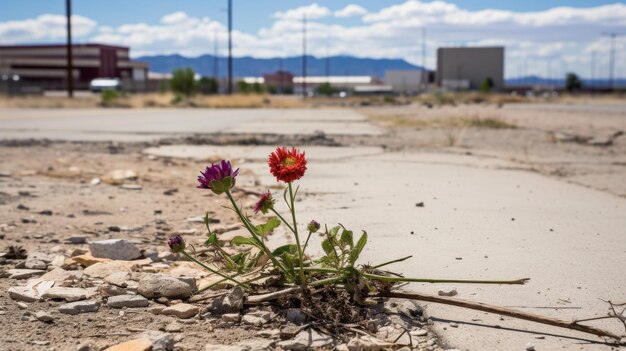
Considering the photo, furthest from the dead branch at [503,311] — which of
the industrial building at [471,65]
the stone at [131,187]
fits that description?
the industrial building at [471,65]

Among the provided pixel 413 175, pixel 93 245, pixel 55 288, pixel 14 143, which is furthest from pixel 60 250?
pixel 14 143

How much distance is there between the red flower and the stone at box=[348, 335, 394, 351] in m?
0.72

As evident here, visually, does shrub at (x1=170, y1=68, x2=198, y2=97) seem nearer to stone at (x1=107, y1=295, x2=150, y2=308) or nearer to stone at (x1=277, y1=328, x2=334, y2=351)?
stone at (x1=107, y1=295, x2=150, y2=308)

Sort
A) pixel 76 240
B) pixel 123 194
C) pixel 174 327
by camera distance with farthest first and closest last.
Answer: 1. pixel 123 194
2. pixel 76 240
3. pixel 174 327

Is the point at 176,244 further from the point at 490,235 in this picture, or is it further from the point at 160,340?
the point at 490,235

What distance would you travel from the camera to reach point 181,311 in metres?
3.15

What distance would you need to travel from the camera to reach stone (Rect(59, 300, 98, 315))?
3184 millimetres

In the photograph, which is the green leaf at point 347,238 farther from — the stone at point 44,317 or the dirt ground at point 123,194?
the stone at point 44,317

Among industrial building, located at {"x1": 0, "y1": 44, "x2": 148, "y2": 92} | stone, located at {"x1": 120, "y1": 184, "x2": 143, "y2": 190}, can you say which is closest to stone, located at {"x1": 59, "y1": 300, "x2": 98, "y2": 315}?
stone, located at {"x1": 120, "y1": 184, "x2": 143, "y2": 190}

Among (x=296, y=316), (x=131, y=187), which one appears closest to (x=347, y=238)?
(x=296, y=316)

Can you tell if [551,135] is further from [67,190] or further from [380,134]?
[67,190]

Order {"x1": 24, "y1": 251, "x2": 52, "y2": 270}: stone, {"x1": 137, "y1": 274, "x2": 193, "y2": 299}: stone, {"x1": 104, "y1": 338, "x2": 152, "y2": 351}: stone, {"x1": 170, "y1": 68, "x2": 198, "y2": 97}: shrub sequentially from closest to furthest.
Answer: {"x1": 104, "y1": 338, "x2": 152, "y2": 351}: stone → {"x1": 137, "y1": 274, "x2": 193, "y2": 299}: stone → {"x1": 24, "y1": 251, "x2": 52, "y2": 270}: stone → {"x1": 170, "y1": 68, "x2": 198, "y2": 97}: shrub

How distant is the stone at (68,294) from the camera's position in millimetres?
3352

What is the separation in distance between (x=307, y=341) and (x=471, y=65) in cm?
13141
